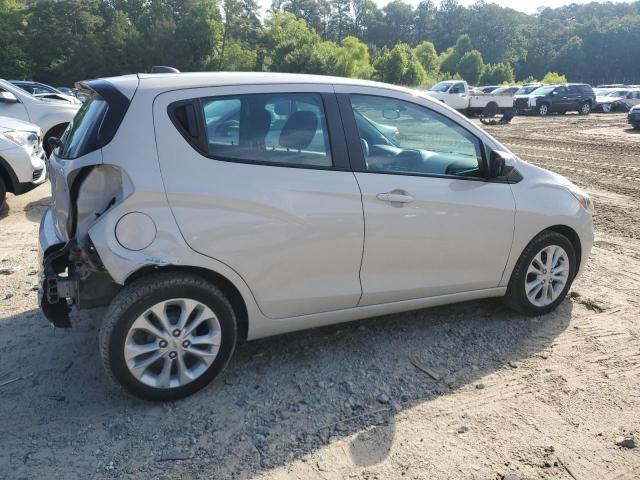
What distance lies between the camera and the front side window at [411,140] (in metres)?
3.40

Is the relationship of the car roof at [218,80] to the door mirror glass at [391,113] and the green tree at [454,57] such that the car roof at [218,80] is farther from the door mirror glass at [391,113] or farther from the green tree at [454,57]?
the green tree at [454,57]

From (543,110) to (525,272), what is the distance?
29.9 metres

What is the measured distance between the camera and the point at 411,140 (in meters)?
3.71

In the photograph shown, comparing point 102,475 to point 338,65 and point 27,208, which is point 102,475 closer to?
point 27,208

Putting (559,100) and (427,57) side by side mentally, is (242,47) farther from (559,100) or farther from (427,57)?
(559,100)

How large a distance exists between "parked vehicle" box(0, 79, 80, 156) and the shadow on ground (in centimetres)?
730

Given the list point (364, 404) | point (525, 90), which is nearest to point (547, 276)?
point (364, 404)

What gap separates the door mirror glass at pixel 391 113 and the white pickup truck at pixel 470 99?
24545 mm

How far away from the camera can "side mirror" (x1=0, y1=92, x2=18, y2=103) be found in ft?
30.0

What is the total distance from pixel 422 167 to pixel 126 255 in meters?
1.94

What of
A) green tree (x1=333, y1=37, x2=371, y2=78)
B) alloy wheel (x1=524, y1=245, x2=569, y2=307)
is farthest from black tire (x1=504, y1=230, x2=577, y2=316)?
green tree (x1=333, y1=37, x2=371, y2=78)

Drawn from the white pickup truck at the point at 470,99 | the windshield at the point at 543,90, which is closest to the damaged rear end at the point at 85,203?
the white pickup truck at the point at 470,99

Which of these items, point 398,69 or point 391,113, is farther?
point 398,69

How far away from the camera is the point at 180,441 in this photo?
2756 millimetres
